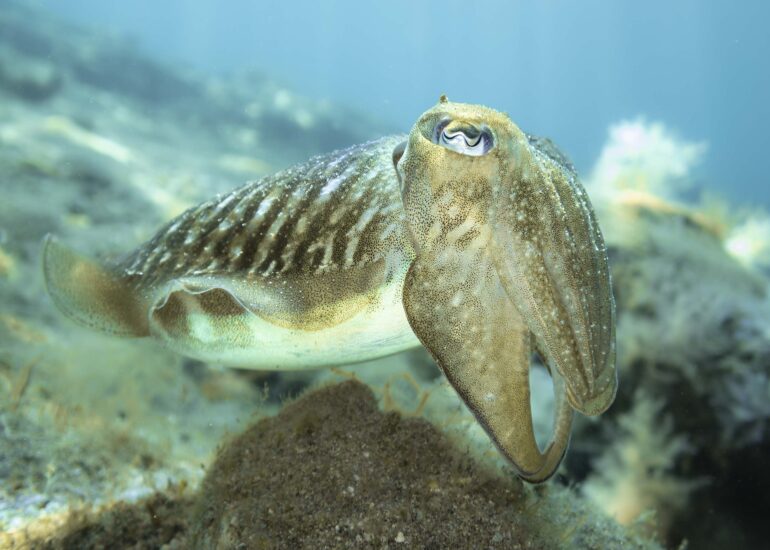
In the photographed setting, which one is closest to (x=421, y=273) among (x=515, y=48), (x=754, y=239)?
(x=754, y=239)

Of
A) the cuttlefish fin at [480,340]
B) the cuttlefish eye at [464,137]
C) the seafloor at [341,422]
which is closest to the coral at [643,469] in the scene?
the seafloor at [341,422]

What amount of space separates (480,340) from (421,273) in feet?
1.07

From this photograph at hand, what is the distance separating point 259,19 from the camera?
129 meters

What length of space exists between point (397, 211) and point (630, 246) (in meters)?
4.85

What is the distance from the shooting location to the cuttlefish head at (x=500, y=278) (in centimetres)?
178

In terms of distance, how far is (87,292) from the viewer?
2.66 metres

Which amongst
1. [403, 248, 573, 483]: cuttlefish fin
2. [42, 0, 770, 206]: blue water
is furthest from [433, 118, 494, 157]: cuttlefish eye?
[42, 0, 770, 206]: blue water

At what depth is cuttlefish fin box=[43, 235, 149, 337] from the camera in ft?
8.63

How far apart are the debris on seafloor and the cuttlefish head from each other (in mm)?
397

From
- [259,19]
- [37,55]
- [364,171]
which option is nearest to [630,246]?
[364,171]

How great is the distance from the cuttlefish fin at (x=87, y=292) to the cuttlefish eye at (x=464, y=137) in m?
1.82

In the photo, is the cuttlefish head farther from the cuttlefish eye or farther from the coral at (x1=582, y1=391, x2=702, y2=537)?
the coral at (x1=582, y1=391, x2=702, y2=537)

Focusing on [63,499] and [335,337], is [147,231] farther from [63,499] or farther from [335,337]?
[335,337]

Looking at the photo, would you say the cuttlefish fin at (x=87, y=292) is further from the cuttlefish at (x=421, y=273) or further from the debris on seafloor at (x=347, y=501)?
the debris on seafloor at (x=347, y=501)
